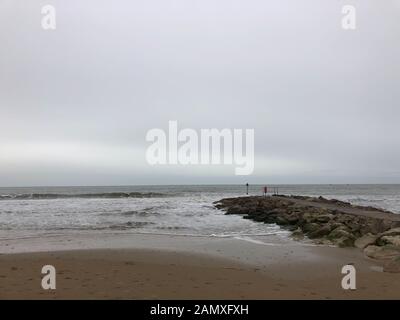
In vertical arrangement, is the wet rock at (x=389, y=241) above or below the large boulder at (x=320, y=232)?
above

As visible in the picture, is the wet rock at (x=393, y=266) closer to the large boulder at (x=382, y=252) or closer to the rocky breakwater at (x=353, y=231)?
the rocky breakwater at (x=353, y=231)

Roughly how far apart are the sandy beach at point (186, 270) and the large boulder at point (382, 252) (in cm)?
28

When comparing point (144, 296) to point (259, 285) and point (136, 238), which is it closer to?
point (259, 285)

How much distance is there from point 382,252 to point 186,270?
5.01 meters

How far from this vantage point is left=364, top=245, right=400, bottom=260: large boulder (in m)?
9.33

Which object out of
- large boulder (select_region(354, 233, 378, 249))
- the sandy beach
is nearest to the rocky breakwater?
large boulder (select_region(354, 233, 378, 249))

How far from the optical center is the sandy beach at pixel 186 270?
20.5ft

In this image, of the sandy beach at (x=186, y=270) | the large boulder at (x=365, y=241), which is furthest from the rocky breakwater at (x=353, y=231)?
the sandy beach at (x=186, y=270)

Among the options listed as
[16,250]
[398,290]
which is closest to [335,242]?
[398,290]

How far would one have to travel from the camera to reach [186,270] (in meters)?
8.10

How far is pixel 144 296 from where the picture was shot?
19.7 feet

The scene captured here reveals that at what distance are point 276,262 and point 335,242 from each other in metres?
3.85

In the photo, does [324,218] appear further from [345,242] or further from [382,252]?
[382,252]
